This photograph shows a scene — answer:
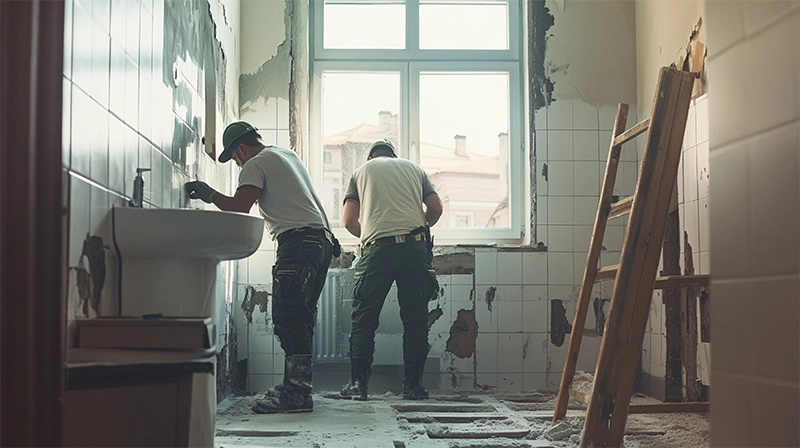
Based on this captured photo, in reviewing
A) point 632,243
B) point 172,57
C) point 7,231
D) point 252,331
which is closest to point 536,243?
point 252,331

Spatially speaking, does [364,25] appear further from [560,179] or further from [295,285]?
[295,285]

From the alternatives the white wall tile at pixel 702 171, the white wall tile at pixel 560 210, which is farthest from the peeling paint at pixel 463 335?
the white wall tile at pixel 702 171

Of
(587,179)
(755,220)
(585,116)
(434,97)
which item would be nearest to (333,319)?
(434,97)

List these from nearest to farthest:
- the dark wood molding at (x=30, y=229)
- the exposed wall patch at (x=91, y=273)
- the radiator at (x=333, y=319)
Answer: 1. the dark wood molding at (x=30, y=229)
2. the exposed wall patch at (x=91, y=273)
3. the radiator at (x=333, y=319)

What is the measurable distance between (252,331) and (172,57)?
2.07 m

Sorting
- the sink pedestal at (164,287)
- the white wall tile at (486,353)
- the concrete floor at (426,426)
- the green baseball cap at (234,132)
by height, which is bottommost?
the concrete floor at (426,426)

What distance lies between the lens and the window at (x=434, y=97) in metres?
5.16

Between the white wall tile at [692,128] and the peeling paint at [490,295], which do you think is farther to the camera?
the peeling paint at [490,295]

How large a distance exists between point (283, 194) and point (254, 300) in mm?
1230

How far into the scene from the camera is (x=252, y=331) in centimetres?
486

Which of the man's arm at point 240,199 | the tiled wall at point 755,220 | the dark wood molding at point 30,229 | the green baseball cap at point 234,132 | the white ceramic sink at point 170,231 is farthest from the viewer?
the green baseball cap at point 234,132

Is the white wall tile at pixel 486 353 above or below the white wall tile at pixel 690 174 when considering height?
below

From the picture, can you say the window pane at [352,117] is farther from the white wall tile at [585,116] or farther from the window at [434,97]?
the white wall tile at [585,116]

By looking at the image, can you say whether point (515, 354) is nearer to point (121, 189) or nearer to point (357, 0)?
point (357, 0)
